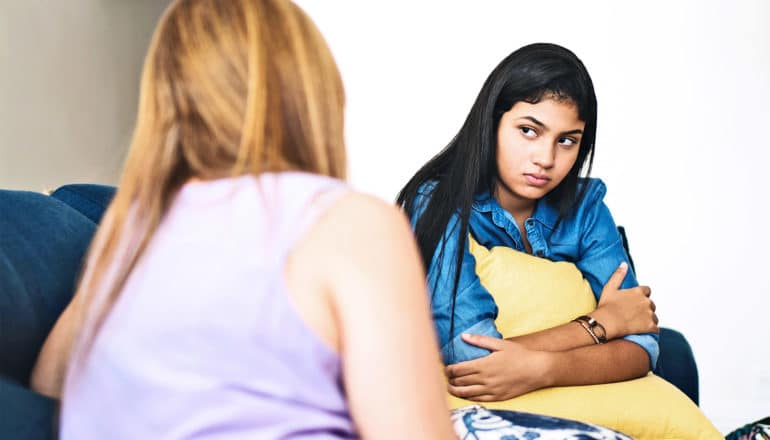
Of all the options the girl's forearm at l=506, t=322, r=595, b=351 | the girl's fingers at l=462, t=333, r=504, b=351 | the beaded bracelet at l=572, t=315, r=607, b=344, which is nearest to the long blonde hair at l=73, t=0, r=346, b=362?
the girl's fingers at l=462, t=333, r=504, b=351

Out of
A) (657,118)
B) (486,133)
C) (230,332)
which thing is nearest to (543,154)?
(486,133)

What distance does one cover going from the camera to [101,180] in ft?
9.84

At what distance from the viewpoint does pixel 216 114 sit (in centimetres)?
89

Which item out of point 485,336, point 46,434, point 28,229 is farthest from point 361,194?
point 485,336

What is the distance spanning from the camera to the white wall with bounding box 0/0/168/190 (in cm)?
231

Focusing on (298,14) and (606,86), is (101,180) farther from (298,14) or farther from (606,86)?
(298,14)

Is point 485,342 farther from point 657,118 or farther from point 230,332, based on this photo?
point 657,118

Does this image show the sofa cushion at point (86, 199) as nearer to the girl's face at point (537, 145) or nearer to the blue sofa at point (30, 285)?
the blue sofa at point (30, 285)

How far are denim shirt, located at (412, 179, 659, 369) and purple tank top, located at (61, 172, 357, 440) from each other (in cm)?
76

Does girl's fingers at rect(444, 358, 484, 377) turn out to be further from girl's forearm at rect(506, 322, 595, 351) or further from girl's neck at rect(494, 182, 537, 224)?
girl's neck at rect(494, 182, 537, 224)

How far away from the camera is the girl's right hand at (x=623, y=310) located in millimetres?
1721

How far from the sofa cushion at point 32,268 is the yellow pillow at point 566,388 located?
721mm

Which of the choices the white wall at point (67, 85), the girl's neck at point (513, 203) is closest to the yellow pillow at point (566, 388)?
the girl's neck at point (513, 203)

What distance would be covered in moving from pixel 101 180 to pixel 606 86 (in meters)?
1.98
